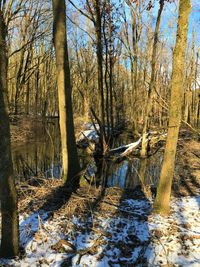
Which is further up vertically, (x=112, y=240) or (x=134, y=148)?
(x=134, y=148)

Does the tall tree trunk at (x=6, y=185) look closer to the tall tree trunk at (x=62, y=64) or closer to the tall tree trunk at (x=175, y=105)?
the tall tree trunk at (x=175, y=105)

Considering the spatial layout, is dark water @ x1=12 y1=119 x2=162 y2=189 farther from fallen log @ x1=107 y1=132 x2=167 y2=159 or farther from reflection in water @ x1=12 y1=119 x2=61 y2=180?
fallen log @ x1=107 y1=132 x2=167 y2=159

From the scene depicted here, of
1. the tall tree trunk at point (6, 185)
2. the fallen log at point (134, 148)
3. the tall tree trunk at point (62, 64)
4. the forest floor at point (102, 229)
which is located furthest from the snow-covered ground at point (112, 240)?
the fallen log at point (134, 148)

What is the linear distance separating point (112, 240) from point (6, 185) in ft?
6.90

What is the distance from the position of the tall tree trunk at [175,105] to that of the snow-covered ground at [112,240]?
451mm

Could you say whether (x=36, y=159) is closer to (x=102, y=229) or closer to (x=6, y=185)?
(x=102, y=229)

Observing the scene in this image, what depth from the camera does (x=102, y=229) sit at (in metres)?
4.99

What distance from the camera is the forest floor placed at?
407 centimetres

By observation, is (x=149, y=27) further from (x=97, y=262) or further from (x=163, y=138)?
(x=97, y=262)

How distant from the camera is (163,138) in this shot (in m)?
16.5

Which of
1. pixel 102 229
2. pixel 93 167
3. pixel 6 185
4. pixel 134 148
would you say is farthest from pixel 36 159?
pixel 6 185

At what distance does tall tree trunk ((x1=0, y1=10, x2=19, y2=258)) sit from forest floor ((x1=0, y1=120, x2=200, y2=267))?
240mm

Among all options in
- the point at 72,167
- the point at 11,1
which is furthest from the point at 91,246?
the point at 11,1

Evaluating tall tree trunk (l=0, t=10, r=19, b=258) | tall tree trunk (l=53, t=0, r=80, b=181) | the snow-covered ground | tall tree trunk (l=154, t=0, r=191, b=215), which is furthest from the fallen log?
tall tree trunk (l=0, t=10, r=19, b=258)
